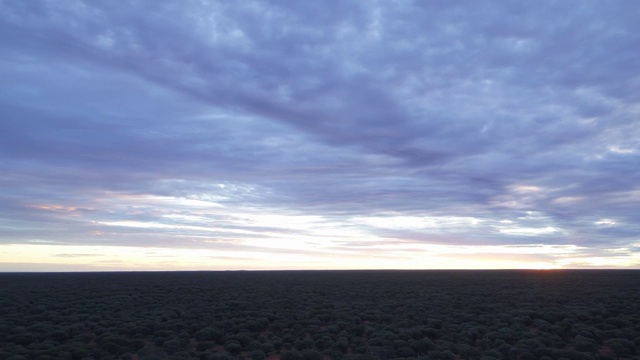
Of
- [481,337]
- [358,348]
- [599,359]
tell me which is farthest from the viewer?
[481,337]

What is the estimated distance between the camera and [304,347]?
21750 mm

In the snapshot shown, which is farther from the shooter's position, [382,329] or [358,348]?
[382,329]

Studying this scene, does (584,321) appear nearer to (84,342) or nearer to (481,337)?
(481,337)

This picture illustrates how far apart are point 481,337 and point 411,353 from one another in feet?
15.7

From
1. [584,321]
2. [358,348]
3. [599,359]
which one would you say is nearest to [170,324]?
[358,348]

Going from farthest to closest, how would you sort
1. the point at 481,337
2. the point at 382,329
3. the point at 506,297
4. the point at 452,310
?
the point at 506,297
the point at 452,310
the point at 382,329
the point at 481,337

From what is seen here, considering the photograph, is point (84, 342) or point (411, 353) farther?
point (84, 342)

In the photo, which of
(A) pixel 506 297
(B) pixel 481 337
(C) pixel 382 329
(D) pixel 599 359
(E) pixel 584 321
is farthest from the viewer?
(A) pixel 506 297

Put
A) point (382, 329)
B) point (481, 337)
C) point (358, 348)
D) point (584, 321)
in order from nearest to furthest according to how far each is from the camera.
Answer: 1. point (358, 348)
2. point (481, 337)
3. point (382, 329)
4. point (584, 321)

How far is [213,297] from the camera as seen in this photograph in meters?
40.7

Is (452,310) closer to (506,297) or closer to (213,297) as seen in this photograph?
(506,297)

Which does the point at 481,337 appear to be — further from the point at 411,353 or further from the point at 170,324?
the point at 170,324

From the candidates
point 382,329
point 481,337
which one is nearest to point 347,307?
point 382,329

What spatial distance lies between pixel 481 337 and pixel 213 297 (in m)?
23.1
